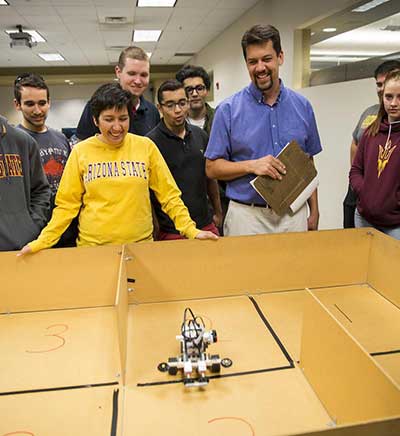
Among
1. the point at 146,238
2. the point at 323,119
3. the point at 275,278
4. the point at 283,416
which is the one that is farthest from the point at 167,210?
the point at 323,119

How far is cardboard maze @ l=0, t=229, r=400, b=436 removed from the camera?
0.85m

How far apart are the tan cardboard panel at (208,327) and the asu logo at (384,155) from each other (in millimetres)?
888

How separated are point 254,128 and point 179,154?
1.34 ft

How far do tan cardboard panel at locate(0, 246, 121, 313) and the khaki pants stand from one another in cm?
57

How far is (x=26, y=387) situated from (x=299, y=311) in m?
0.83

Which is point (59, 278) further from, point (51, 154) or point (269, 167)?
point (51, 154)

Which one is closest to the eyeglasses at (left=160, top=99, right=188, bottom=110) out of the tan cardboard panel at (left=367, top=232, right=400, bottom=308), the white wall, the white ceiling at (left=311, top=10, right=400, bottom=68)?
the tan cardboard panel at (left=367, top=232, right=400, bottom=308)

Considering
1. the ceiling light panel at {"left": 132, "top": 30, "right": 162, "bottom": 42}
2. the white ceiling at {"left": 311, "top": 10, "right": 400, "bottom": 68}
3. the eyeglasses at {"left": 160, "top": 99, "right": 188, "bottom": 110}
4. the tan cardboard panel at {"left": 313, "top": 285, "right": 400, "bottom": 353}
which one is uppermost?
the ceiling light panel at {"left": 132, "top": 30, "right": 162, "bottom": 42}

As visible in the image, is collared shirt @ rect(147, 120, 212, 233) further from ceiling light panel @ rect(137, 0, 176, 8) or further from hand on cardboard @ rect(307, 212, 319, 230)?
ceiling light panel @ rect(137, 0, 176, 8)

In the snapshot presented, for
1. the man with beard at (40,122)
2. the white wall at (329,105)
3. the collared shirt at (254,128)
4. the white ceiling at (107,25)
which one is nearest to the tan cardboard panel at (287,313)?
the collared shirt at (254,128)

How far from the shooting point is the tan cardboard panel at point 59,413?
2.72 feet

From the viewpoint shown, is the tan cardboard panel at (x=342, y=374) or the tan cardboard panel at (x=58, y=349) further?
the tan cardboard panel at (x=58, y=349)

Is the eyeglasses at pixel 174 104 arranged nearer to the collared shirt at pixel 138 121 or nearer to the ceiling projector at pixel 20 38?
the collared shirt at pixel 138 121

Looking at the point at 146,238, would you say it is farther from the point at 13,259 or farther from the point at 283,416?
the point at 283,416
